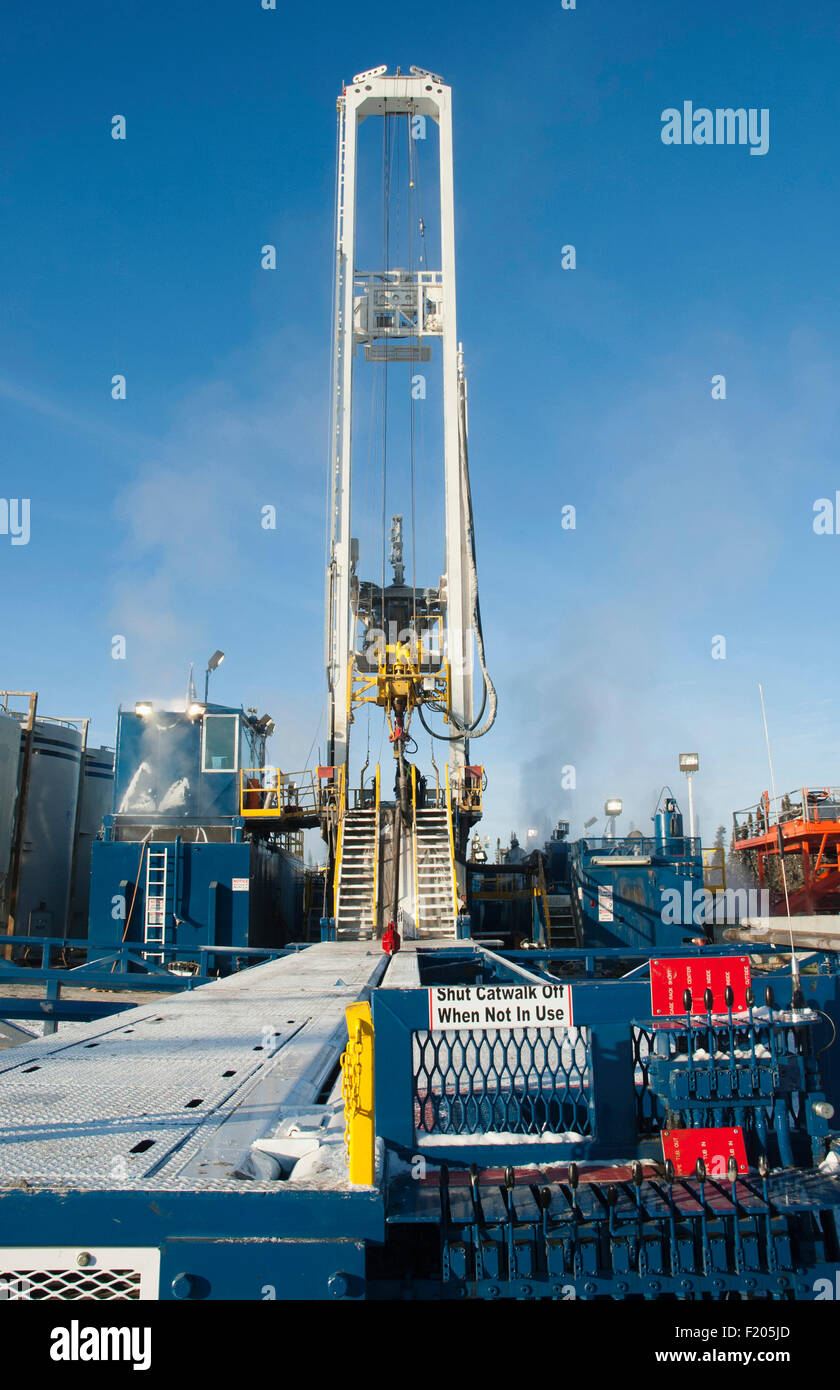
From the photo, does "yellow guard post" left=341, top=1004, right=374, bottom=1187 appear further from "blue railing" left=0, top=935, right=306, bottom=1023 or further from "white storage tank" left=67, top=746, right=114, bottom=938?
"white storage tank" left=67, top=746, right=114, bottom=938

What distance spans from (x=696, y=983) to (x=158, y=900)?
52.2ft

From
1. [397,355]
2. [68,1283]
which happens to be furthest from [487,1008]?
[397,355]

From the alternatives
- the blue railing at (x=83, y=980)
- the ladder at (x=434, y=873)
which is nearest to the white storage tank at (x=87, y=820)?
the blue railing at (x=83, y=980)

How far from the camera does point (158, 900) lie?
1845 cm

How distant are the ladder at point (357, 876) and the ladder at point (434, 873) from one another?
884 mm

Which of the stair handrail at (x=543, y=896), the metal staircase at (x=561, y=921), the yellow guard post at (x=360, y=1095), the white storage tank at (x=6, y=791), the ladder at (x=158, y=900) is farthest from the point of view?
the white storage tank at (x=6, y=791)

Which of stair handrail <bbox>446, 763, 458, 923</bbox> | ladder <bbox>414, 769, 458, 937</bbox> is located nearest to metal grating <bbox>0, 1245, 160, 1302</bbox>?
stair handrail <bbox>446, 763, 458, 923</bbox>

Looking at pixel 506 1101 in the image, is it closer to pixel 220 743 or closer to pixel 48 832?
pixel 220 743

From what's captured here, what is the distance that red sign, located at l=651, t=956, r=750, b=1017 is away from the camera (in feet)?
14.1

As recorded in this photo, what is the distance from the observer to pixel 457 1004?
4.15 m

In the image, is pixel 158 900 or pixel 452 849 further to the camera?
pixel 158 900

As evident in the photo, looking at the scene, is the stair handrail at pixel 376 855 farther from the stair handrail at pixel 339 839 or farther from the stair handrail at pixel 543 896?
the stair handrail at pixel 543 896

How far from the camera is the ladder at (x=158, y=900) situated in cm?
1838
